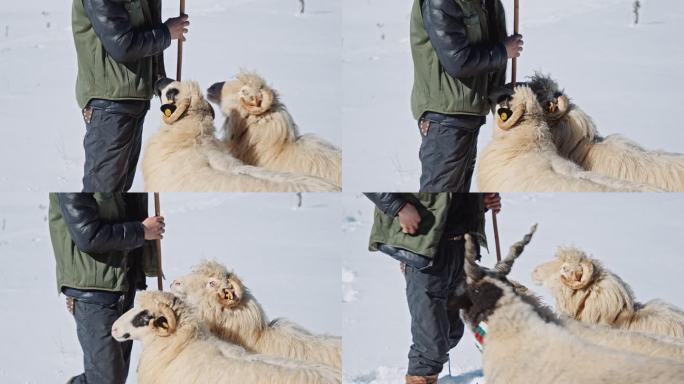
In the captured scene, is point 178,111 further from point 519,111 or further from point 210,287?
point 519,111

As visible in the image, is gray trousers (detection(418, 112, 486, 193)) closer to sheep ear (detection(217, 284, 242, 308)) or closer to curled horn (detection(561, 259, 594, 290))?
curled horn (detection(561, 259, 594, 290))

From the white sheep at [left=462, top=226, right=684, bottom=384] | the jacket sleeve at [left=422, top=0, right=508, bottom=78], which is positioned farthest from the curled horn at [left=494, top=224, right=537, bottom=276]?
the jacket sleeve at [left=422, top=0, right=508, bottom=78]

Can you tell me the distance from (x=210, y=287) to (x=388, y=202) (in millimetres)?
1082

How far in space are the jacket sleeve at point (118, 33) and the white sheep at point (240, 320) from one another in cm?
124

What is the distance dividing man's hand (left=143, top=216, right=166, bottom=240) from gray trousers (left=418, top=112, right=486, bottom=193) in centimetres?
159

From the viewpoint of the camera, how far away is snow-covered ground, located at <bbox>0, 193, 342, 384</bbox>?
293 inches

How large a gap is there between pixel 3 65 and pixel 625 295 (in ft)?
21.3

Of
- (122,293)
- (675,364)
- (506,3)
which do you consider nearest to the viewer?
(675,364)

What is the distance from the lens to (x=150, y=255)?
6.88 metres

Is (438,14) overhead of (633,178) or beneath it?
overhead

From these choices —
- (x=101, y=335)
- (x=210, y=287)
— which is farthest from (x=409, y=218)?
(x=101, y=335)

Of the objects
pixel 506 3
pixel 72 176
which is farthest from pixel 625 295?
pixel 506 3

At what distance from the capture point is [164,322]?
21.5 ft

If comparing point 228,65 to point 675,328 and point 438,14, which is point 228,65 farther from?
point 675,328
